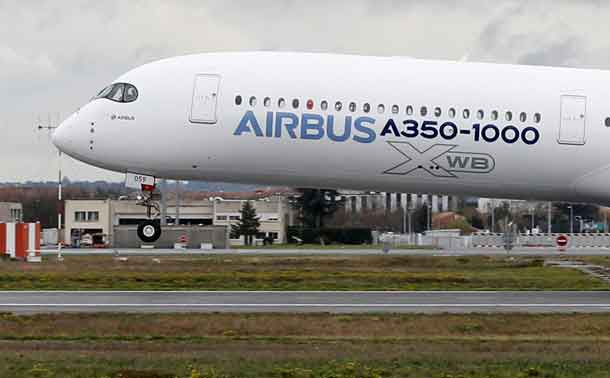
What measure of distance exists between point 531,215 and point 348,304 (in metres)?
113

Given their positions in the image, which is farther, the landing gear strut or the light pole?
the light pole

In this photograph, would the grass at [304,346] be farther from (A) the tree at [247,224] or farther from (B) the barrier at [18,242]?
(A) the tree at [247,224]

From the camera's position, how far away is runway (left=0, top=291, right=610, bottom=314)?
31613 mm

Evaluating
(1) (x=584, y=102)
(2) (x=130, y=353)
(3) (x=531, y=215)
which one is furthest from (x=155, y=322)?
(3) (x=531, y=215)

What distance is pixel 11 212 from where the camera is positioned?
124 m

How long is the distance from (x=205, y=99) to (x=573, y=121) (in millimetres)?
11440

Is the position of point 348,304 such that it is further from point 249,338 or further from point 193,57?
point 193,57

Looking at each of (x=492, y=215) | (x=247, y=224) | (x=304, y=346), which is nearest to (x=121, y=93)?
(x=304, y=346)

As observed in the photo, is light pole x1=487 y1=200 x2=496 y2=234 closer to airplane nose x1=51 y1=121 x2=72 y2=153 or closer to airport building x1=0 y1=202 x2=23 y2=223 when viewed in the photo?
airport building x1=0 y1=202 x2=23 y2=223

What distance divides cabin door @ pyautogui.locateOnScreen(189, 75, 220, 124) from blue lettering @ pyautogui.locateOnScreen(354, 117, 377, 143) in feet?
14.2

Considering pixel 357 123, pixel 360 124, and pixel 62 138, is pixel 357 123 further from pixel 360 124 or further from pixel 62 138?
pixel 62 138

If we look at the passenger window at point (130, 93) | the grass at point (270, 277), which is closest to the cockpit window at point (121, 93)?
the passenger window at point (130, 93)

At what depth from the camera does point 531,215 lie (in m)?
143

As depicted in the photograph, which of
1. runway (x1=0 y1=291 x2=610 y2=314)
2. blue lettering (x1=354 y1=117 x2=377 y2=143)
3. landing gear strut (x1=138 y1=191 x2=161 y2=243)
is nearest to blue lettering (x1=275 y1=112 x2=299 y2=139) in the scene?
blue lettering (x1=354 y1=117 x2=377 y2=143)
